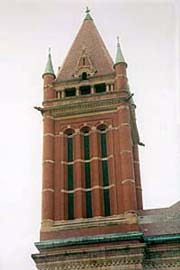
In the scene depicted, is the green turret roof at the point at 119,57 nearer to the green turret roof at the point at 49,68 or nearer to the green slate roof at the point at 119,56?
the green slate roof at the point at 119,56

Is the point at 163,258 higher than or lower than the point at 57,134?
lower

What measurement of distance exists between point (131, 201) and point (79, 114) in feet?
23.4

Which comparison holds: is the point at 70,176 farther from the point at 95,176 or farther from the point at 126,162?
the point at 126,162

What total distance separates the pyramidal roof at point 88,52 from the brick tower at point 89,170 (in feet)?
0.40

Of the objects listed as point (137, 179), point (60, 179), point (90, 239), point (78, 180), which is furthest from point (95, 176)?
point (137, 179)

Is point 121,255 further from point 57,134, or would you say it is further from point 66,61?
point 66,61

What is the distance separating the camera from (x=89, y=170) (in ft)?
110

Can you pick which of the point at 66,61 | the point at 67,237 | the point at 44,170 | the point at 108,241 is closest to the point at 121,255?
the point at 108,241

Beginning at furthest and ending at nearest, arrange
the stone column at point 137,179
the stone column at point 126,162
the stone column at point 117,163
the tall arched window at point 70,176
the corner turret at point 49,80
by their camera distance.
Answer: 1. the stone column at point 137,179
2. the corner turret at point 49,80
3. the tall arched window at point 70,176
4. the stone column at point 117,163
5. the stone column at point 126,162

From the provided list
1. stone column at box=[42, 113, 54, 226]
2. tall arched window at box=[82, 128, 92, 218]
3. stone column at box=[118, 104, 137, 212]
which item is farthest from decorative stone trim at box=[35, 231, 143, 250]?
tall arched window at box=[82, 128, 92, 218]

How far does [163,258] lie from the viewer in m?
29.4

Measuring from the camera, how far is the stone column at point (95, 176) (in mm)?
31953

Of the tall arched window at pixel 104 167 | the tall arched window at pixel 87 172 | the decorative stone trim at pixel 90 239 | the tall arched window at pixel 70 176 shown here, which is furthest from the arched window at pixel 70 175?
the decorative stone trim at pixel 90 239

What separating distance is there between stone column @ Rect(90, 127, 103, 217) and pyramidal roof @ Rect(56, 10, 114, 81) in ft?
17.8
